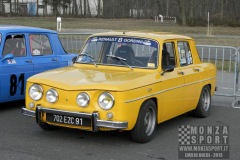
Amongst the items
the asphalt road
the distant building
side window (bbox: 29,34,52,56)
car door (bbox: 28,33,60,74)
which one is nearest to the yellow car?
the asphalt road

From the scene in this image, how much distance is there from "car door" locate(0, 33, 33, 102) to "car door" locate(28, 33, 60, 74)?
7.1 inches

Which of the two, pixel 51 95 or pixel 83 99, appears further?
pixel 51 95

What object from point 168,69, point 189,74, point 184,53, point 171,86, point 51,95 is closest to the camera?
point 51,95

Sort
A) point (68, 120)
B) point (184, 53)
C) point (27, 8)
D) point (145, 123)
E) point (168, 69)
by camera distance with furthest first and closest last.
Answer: point (27, 8) → point (184, 53) → point (168, 69) → point (145, 123) → point (68, 120)

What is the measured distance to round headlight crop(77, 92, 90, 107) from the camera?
6066mm

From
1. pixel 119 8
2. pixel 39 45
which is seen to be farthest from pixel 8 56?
pixel 119 8

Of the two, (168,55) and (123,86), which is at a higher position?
(168,55)

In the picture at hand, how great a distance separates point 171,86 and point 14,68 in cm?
325

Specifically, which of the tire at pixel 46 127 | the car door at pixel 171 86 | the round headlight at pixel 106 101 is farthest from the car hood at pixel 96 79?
the tire at pixel 46 127

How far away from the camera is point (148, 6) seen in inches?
3501

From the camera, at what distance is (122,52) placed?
7.29m

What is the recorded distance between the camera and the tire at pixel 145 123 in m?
6.30

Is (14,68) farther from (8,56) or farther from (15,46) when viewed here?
(15,46)

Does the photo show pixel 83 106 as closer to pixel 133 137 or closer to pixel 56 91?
pixel 56 91
